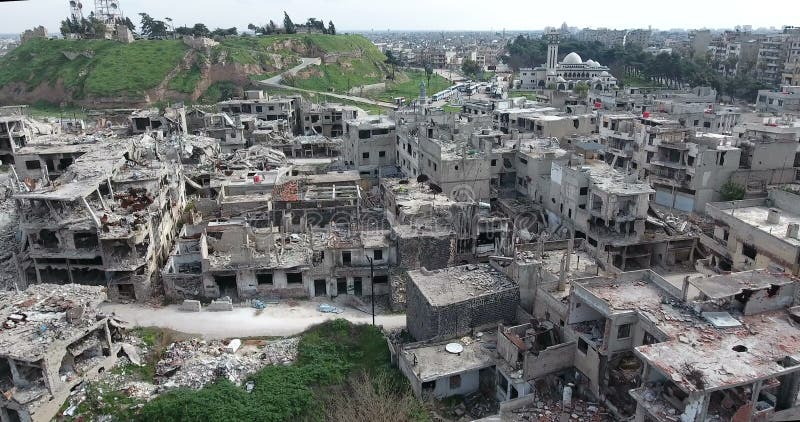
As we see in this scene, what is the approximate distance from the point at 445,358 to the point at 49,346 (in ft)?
53.4

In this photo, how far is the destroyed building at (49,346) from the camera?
22125 mm

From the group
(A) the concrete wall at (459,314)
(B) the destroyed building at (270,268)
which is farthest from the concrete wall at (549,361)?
(B) the destroyed building at (270,268)

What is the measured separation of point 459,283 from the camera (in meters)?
26.5

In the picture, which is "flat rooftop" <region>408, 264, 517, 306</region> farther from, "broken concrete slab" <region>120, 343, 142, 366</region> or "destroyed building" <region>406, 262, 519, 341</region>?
"broken concrete slab" <region>120, 343, 142, 366</region>

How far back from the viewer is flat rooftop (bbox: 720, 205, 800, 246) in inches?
1198

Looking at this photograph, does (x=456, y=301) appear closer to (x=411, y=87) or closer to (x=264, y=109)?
(x=264, y=109)

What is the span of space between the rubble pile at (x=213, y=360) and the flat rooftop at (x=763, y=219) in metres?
26.2

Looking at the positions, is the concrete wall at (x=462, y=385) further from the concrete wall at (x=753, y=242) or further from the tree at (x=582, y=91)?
the tree at (x=582, y=91)

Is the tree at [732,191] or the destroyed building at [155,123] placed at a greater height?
the destroyed building at [155,123]

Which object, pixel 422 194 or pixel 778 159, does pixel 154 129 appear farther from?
pixel 778 159

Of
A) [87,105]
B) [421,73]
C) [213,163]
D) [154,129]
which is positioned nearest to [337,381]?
[213,163]

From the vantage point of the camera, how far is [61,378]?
23359 millimetres

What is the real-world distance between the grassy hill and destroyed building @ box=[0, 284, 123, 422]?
245ft

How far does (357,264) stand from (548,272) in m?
10.4
